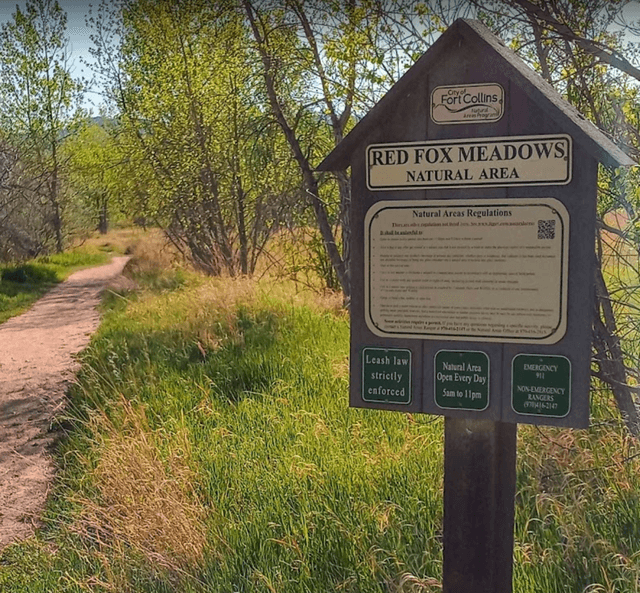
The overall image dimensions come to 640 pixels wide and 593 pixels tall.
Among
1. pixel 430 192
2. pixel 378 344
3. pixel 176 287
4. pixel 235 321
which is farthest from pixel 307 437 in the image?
pixel 176 287

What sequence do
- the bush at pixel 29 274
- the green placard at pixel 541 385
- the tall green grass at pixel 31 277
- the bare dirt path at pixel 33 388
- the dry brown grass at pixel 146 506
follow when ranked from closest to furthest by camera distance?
the green placard at pixel 541 385 < the dry brown grass at pixel 146 506 < the bare dirt path at pixel 33 388 < the tall green grass at pixel 31 277 < the bush at pixel 29 274

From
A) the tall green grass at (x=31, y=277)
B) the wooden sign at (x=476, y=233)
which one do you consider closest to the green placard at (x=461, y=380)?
the wooden sign at (x=476, y=233)

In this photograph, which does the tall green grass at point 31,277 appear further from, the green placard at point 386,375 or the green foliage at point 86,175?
the green placard at point 386,375

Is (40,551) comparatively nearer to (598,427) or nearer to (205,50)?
(598,427)

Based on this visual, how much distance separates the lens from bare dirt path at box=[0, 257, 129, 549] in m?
4.65

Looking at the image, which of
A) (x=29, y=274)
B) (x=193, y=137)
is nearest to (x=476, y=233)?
(x=193, y=137)

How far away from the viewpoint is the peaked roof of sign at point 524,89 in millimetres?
1903

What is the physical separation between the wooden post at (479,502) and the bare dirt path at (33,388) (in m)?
2.83

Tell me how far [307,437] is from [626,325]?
1781 mm

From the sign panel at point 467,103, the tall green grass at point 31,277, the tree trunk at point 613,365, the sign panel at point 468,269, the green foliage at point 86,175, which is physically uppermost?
the green foliage at point 86,175

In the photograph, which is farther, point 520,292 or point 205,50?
point 205,50

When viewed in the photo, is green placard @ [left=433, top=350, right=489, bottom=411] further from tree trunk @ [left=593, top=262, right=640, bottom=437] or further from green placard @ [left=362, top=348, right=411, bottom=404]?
tree trunk @ [left=593, top=262, right=640, bottom=437]

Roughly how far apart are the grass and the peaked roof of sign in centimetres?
152

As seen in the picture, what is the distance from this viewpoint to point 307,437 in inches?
168
